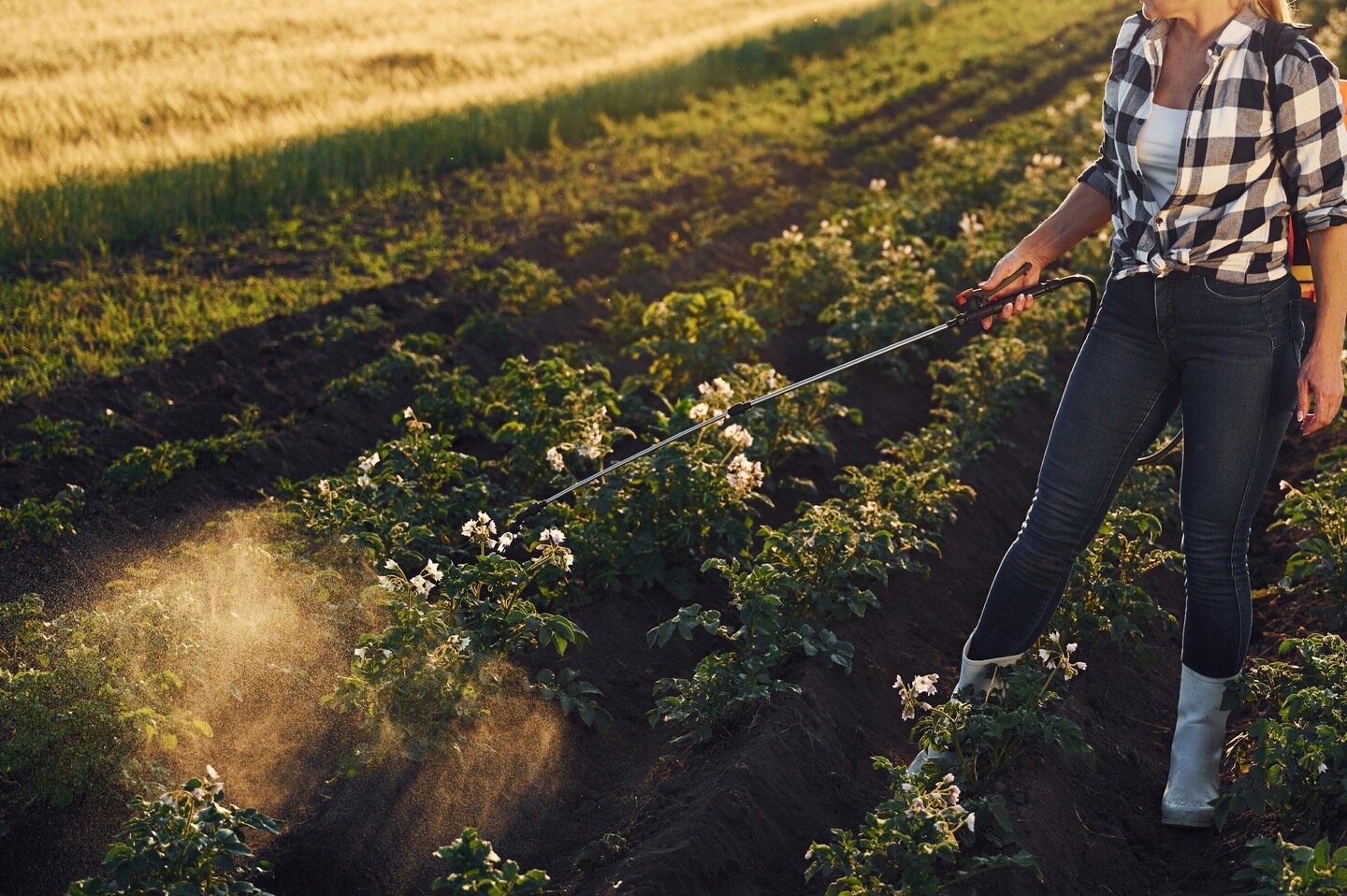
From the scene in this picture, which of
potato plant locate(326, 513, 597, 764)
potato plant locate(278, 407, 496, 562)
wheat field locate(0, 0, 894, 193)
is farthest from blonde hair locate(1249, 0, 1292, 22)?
wheat field locate(0, 0, 894, 193)

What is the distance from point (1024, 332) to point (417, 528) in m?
4.35

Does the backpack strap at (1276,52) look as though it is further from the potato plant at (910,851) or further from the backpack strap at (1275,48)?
the potato plant at (910,851)

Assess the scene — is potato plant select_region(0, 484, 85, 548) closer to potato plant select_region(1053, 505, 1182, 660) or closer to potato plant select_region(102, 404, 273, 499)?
potato plant select_region(102, 404, 273, 499)

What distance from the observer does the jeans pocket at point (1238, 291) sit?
362 centimetres

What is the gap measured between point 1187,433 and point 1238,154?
74cm

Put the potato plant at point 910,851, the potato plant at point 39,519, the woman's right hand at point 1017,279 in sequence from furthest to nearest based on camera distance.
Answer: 1. the potato plant at point 39,519
2. the woman's right hand at point 1017,279
3. the potato plant at point 910,851

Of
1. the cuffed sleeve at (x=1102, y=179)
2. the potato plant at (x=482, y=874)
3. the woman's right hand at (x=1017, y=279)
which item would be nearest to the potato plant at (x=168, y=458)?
the potato plant at (x=482, y=874)

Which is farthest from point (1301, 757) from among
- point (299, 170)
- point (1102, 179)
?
point (299, 170)

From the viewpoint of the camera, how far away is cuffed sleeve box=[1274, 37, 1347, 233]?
136 inches

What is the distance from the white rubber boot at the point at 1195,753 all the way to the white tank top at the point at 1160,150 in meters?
1.37

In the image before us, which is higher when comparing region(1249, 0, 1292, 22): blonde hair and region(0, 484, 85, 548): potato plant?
region(1249, 0, 1292, 22): blonde hair

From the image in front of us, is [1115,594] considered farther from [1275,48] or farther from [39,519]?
[39,519]

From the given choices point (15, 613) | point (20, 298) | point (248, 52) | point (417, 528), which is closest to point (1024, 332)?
point (417, 528)

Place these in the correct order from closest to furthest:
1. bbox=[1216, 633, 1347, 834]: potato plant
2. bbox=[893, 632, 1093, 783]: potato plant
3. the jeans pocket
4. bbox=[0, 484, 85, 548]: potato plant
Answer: the jeans pocket < bbox=[1216, 633, 1347, 834]: potato plant < bbox=[893, 632, 1093, 783]: potato plant < bbox=[0, 484, 85, 548]: potato plant
